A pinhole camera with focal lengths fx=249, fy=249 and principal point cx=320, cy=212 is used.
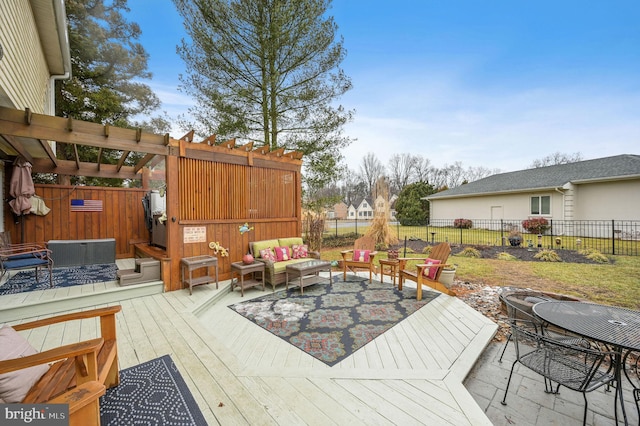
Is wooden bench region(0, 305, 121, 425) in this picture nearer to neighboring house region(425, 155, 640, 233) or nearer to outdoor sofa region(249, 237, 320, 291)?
outdoor sofa region(249, 237, 320, 291)

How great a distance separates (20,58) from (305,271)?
5639 millimetres

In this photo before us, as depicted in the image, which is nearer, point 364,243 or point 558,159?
point 364,243

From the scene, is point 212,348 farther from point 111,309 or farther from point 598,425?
point 598,425

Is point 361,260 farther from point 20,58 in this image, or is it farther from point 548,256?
point 20,58

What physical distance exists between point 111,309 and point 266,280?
3.30m

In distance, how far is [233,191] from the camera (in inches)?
217

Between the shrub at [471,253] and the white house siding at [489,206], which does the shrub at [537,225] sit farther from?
the shrub at [471,253]

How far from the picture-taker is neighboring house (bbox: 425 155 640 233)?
1052 centimetres

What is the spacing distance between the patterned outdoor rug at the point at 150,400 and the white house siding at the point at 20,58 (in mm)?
3900

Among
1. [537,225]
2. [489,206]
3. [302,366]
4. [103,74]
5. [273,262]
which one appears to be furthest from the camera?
[489,206]

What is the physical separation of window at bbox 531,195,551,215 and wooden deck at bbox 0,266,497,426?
1266 cm

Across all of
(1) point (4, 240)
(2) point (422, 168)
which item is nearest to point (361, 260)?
(1) point (4, 240)

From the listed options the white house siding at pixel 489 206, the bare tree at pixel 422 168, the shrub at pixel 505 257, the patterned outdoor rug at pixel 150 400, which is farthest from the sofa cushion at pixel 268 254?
the bare tree at pixel 422 168

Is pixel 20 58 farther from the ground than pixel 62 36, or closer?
closer
